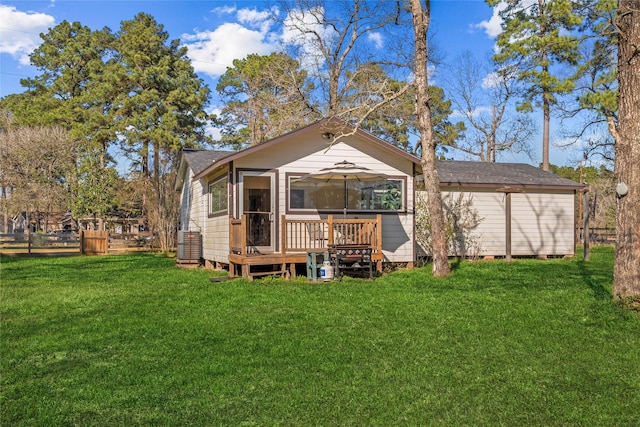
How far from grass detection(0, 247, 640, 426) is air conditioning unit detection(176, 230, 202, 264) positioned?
4.98 m

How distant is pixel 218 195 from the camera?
41.4 feet

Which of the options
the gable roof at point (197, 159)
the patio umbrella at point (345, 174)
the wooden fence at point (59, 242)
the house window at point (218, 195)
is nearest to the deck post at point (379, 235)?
the patio umbrella at point (345, 174)

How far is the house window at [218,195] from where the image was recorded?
468 inches

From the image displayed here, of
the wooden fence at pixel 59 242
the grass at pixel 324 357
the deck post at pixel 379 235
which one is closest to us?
the grass at pixel 324 357

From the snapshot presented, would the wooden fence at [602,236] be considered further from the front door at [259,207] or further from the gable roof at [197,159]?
the gable roof at [197,159]

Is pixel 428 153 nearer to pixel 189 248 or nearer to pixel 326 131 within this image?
pixel 326 131

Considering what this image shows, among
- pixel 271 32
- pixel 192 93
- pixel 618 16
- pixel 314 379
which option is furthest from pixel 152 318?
pixel 192 93

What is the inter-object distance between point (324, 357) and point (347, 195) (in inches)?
282

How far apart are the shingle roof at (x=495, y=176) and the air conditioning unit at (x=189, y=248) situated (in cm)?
687

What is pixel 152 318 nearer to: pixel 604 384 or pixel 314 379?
pixel 314 379

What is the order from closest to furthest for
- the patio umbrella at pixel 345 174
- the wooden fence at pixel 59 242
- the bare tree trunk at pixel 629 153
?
the bare tree trunk at pixel 629 153 < the patio umbrella at pixel 345 174 < the wooden fence at pixel 59 242

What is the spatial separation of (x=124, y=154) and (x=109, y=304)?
84.6 ft

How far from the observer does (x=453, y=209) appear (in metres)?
14.7

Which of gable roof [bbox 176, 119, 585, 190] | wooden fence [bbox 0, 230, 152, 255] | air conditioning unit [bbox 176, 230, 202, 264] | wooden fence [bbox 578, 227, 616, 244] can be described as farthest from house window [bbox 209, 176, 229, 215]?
wooden fence [bbox 578, 227, 616, 244]
